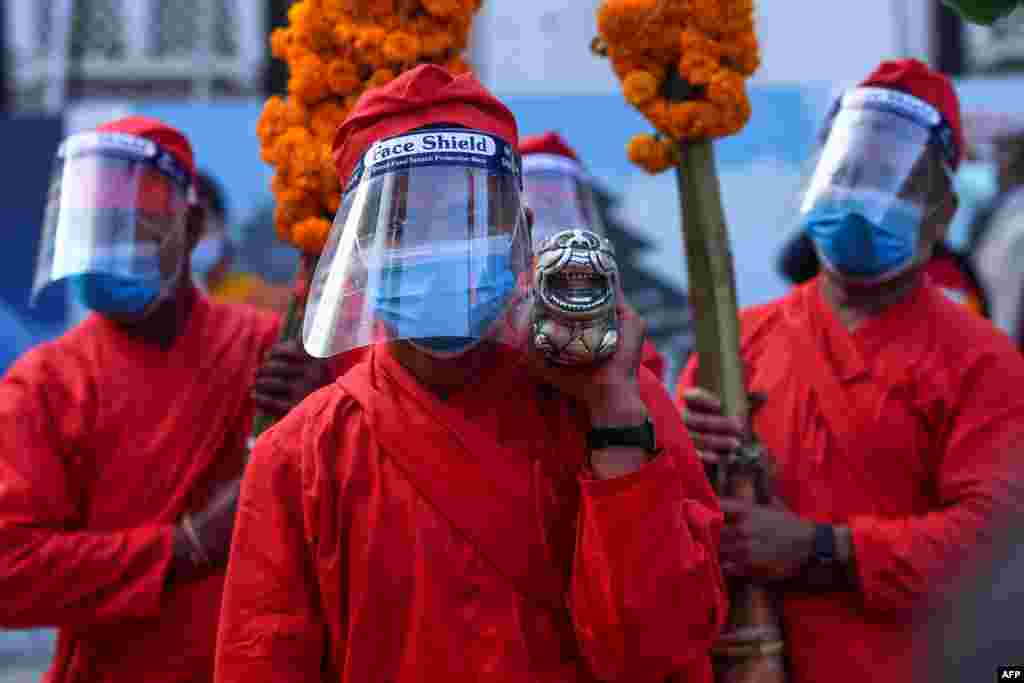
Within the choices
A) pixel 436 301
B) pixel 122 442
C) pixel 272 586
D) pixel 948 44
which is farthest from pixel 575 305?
pixel 948 44

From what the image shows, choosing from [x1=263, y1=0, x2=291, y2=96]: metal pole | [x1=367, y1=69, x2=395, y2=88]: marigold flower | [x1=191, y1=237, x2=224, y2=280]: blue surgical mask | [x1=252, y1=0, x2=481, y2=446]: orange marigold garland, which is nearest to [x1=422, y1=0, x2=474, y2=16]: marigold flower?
[x1=252, y1=0, x2=481, y2=446]: orange marigold garland

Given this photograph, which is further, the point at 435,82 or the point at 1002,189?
the point at 1002,189

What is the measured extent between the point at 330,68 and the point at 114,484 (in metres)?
1.22

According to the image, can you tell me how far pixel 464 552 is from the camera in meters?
2.09

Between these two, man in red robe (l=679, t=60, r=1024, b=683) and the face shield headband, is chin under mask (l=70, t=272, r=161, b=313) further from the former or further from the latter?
man in red robe (l=679, t=60, r=1024, b=683)

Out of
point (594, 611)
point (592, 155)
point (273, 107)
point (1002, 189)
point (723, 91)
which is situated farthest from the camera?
point (592, 155)

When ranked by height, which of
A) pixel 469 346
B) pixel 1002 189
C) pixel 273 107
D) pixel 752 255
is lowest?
pixel 752 255

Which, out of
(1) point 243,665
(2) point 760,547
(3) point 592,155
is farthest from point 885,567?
(3) point 592,155

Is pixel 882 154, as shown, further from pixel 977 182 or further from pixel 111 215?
pixel 977 182

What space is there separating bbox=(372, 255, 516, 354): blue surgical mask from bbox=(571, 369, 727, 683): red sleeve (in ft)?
1.03

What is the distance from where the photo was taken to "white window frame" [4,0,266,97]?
34.0ft

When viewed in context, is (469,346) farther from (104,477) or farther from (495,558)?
(104,477)

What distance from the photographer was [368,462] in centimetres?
216

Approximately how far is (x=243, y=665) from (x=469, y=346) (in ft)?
2.14
